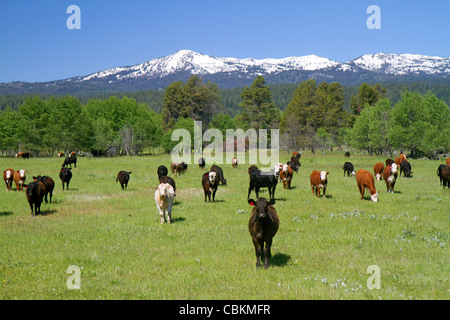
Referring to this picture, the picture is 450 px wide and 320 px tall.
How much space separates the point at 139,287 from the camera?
789 centimetres

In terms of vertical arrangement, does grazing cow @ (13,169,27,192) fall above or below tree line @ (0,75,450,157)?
below

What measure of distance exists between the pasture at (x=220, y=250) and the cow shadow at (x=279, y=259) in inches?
1.1

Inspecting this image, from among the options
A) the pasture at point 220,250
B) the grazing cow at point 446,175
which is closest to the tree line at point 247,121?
the grazing cow at point 446,175

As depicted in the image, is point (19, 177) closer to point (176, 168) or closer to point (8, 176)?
point (8, 176)

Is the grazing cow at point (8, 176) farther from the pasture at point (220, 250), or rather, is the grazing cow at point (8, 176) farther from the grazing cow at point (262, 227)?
the grazing cow at point (262, 227)

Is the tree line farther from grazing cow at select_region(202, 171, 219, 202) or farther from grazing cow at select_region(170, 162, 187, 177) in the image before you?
grazing cow at select_region(202, 171, 219, 202)

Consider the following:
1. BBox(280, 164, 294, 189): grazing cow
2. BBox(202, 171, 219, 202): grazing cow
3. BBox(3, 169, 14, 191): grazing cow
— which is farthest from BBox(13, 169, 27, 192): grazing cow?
BBox(280, 164, 294, 189): grazing cow

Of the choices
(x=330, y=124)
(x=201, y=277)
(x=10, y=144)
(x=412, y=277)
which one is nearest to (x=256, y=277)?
(x=201, y=277)

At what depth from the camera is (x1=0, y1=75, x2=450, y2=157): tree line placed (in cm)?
6197

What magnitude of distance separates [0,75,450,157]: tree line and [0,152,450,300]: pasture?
4902 cm

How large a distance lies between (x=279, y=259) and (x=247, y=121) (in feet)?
280

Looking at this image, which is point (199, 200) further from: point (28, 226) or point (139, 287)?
point (139, 287)

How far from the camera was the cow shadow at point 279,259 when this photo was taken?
930 cm
